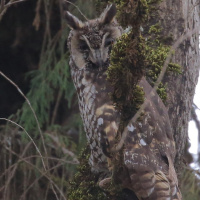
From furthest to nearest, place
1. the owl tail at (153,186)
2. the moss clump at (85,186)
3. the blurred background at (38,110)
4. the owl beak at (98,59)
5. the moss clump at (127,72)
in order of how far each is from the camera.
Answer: the blurred background at (38,110) → the moss clump at (85,186) → the owl beak at (98,59) → the owl tail at (153,186) → the moss clump at (127,72)

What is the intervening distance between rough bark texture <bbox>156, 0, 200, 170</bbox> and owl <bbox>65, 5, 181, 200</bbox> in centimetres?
20

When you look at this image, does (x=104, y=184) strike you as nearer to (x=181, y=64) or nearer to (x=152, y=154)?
(x=152, y=154)

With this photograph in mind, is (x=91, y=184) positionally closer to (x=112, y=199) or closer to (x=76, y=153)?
(x=112, y=199)

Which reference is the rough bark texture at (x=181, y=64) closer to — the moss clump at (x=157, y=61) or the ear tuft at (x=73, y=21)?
the moss clump at (x=157, y=61)

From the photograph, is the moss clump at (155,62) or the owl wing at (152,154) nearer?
the owl wing at (152,154)

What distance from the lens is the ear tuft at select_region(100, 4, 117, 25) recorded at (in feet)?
9.24

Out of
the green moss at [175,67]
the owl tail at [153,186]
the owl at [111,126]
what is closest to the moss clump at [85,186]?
the owl at [111,126]

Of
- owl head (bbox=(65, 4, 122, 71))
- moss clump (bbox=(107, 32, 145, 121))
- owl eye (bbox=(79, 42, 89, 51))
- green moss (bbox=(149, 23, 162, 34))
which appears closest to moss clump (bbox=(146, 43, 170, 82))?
green moss (bbox=(149, 23, 162, 34))

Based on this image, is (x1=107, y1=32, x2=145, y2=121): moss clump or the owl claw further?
the owl claw

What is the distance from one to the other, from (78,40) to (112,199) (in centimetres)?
91

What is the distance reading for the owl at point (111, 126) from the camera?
248 cm

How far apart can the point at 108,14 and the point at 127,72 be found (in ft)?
2.84

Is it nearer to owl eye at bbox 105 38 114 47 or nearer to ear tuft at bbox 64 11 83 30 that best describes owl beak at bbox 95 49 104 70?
owl eye at bbox 105 38 114 47

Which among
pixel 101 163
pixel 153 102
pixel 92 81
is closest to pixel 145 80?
pixel 153 102
